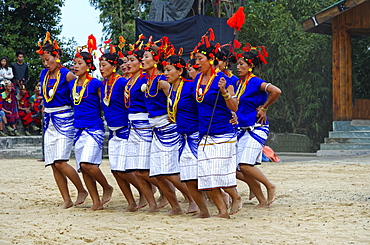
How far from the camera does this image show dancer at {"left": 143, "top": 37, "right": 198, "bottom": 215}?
6543 millimetres

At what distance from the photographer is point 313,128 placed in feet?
63.2

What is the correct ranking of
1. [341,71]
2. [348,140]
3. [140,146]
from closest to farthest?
1. [140,146]
2. [348,140]
3. [341,71]

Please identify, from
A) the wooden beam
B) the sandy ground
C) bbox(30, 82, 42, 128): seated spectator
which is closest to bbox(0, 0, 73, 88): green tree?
bbox(30, 82, 42, 128): seated spectator

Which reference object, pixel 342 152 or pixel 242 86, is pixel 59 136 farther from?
Answer: pixel 342 152

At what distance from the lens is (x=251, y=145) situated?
22.8ft

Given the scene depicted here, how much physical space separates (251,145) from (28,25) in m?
14.4

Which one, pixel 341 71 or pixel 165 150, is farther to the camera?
pixel 341 71

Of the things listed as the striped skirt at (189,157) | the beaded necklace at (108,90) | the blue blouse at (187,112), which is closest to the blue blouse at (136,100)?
the beaded necklace at (108,90)

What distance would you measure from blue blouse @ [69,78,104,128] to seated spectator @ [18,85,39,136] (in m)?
9.76

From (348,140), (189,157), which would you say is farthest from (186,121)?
(348,140)

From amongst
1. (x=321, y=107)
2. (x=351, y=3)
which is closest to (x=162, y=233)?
(x=351, y=3)

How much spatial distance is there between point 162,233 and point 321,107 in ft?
46.9

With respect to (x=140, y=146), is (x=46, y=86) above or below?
above

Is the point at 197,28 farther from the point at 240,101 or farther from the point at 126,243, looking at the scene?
the point at 126,243
